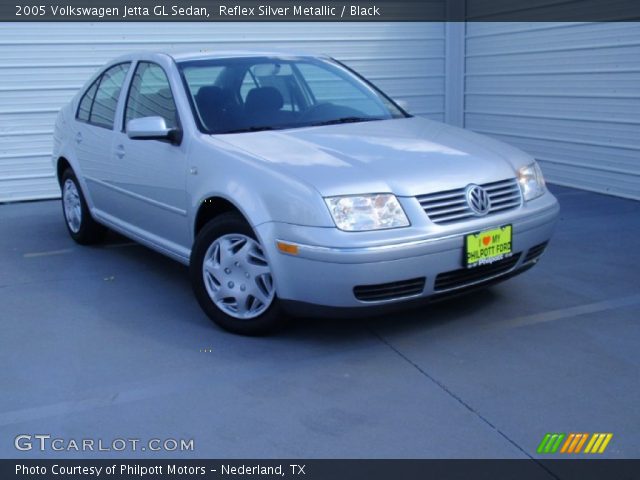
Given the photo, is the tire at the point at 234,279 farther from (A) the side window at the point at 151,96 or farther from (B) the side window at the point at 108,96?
(B) the side window at the point at 108,96

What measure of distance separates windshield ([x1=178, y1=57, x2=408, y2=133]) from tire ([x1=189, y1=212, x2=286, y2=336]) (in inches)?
28.6

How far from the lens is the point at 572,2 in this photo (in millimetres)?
8391

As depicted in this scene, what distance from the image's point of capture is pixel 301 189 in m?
3.93

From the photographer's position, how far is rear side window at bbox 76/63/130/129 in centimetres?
586

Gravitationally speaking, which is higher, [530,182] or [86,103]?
[86,103]

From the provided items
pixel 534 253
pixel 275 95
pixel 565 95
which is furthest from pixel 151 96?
pixel 565 95

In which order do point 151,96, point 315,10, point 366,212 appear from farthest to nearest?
point 315,10
point 151,96
point 366,212

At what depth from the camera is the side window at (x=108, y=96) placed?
584cm

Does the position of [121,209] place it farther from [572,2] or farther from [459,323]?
[572,2]

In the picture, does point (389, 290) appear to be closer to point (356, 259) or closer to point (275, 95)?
point (356, 259)

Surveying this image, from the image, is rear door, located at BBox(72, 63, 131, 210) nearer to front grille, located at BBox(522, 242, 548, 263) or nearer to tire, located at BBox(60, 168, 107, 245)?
tire, located at BBox(60, 168, 107, 245)
